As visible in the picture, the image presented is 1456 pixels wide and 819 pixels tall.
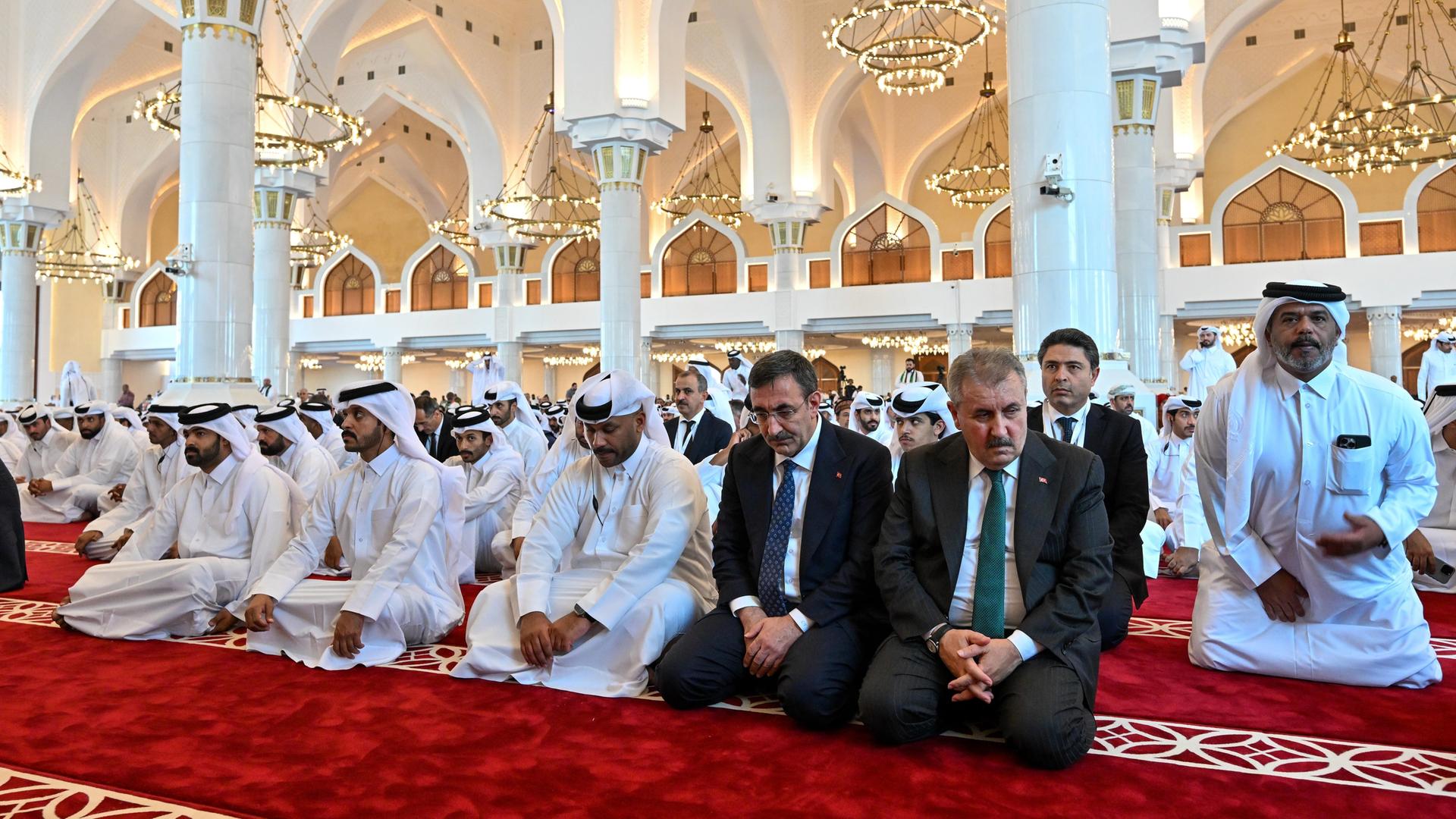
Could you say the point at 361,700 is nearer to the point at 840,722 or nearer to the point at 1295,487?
the point at 840,722

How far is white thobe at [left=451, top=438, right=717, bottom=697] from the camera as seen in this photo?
2.63 m

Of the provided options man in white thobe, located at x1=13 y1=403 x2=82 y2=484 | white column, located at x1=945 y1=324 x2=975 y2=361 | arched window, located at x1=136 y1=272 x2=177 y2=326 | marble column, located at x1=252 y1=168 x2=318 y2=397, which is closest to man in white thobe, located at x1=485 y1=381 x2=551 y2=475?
man in white thobe, located at x1=13 y1=403 x2=82 y2=484

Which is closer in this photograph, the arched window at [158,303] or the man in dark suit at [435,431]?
the man in dark suit at [435,431]

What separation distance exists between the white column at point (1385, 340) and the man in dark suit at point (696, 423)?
38.6 feet

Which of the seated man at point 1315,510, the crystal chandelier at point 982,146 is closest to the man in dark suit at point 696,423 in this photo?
the seated man at point 1315,510

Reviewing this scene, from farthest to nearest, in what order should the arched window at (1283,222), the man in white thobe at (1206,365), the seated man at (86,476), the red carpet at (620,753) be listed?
the arched window at (1283,222) → the man in white thobe at (1206,365) → the seated man at (86,476) → the red carpet at (620,753)

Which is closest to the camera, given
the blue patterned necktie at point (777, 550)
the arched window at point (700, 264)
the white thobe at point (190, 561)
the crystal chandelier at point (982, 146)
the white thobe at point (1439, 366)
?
the blue patterned necktie at point (777, 550)

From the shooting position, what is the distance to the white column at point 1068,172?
5184 mm

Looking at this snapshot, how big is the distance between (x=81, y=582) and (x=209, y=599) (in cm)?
39

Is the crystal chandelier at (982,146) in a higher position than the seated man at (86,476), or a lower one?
higher

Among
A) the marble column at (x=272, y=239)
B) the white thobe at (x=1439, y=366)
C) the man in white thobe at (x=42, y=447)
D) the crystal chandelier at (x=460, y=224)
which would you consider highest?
the crystal chandelier at (x=460, y=224)

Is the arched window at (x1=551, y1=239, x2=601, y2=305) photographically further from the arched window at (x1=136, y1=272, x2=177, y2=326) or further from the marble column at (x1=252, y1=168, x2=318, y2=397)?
the arched window at (x1=136, y1=272, x2=177, y2=326)

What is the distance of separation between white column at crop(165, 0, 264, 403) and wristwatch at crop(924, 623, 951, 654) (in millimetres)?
6337

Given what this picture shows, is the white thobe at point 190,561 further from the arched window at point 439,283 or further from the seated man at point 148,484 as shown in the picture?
the arched window at point 439,283
